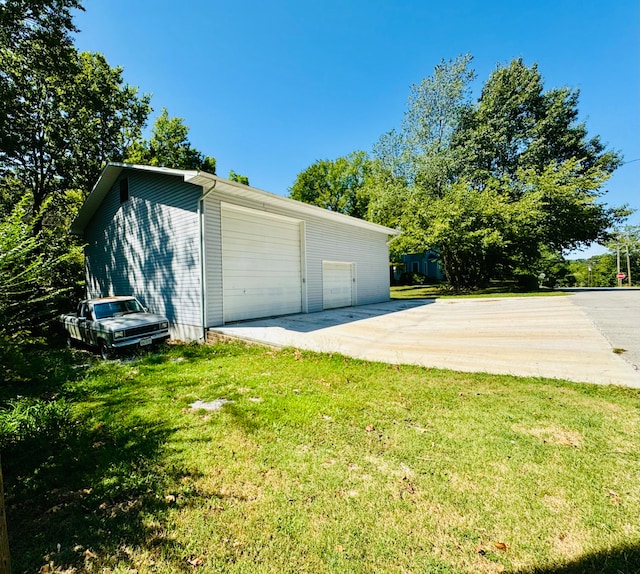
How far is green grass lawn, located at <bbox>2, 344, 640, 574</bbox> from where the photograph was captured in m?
1.59

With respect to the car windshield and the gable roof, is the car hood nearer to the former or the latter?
the car windshield

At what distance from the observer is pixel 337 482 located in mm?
2166

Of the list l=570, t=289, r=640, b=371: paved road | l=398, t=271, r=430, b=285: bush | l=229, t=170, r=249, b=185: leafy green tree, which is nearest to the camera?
l=570, t=289, r=640, b=371: paved road

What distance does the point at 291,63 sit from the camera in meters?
12.2

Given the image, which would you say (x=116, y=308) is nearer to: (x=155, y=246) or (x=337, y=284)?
(x=155, y=246)

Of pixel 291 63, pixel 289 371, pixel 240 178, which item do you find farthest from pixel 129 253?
pixel 240 178

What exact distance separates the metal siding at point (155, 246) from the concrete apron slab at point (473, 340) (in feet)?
6.06

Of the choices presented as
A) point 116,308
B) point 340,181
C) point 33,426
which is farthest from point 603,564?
point 340,181

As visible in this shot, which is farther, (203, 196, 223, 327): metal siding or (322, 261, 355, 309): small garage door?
(322, 261, 355, 309): small garage door

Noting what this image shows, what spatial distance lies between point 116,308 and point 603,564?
29.3 ft

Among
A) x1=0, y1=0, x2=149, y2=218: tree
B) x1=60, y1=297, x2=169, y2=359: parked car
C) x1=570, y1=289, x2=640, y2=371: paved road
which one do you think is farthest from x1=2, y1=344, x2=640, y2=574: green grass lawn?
x1=0, y1=0, x2=149, y2=218: tree

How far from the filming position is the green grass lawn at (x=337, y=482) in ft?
5.23

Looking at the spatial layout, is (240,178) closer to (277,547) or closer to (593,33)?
(593,33)

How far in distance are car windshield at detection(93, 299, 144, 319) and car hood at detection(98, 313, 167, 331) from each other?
0.66 feet
